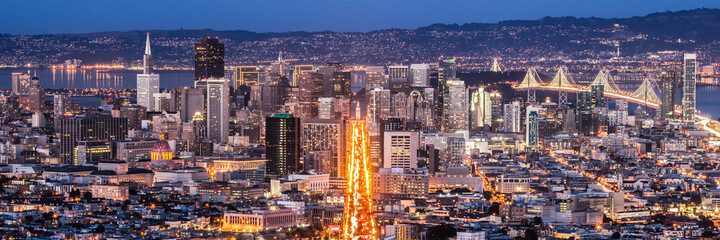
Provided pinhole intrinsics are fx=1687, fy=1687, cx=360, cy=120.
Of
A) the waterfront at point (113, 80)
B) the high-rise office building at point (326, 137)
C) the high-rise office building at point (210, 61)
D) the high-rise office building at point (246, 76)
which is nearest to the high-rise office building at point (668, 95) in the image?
the waterfront at point (113, 80)

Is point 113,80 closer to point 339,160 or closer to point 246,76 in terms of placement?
point 246,76

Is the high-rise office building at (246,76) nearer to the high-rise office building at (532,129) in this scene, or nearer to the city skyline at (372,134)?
the city skyline at (372,134)

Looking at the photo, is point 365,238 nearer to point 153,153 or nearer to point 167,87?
point 153,153

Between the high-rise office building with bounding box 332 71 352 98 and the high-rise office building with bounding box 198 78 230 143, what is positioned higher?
the high-rise office building with bounding box 332 71 352 98

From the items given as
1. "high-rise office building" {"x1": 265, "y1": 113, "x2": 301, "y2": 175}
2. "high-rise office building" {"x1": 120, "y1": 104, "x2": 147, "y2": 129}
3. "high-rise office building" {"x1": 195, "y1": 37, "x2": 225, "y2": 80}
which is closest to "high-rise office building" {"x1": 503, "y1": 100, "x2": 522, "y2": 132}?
"high-rise office building" {"x1": 195, "y1": 37, "x2": 225, "y2": 80}

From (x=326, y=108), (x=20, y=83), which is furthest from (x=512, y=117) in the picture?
(x=20, y=83)

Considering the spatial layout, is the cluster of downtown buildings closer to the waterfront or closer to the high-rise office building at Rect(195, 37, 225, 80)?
the high-rise office building at Rect(195, 37, 225, 80)

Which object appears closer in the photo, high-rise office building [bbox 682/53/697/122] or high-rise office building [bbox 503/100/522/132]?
high-rise office building [bbox 503/100/522/132]

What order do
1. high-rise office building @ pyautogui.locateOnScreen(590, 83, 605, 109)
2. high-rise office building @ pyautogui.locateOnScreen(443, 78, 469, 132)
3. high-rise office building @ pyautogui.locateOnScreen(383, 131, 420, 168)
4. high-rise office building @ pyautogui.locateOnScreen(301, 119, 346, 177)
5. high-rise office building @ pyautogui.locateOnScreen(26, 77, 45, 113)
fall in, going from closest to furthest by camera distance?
high-rise office building @ pyautogui.locateOnScreen(383, 131, 420, 168) < high-rise office building @ pyautogui.locateOnScreen(301, 119, 346, 177) < high-rise office building @ pyautogui.locateOnScreen(443, 78, 469, 132) < high-rise office building @ pyautogui.locateOnScreen(26, 77, 45, 113) < high-rise office building @ pyautogui.locateOnScreen(590, 83, 605, 109)
